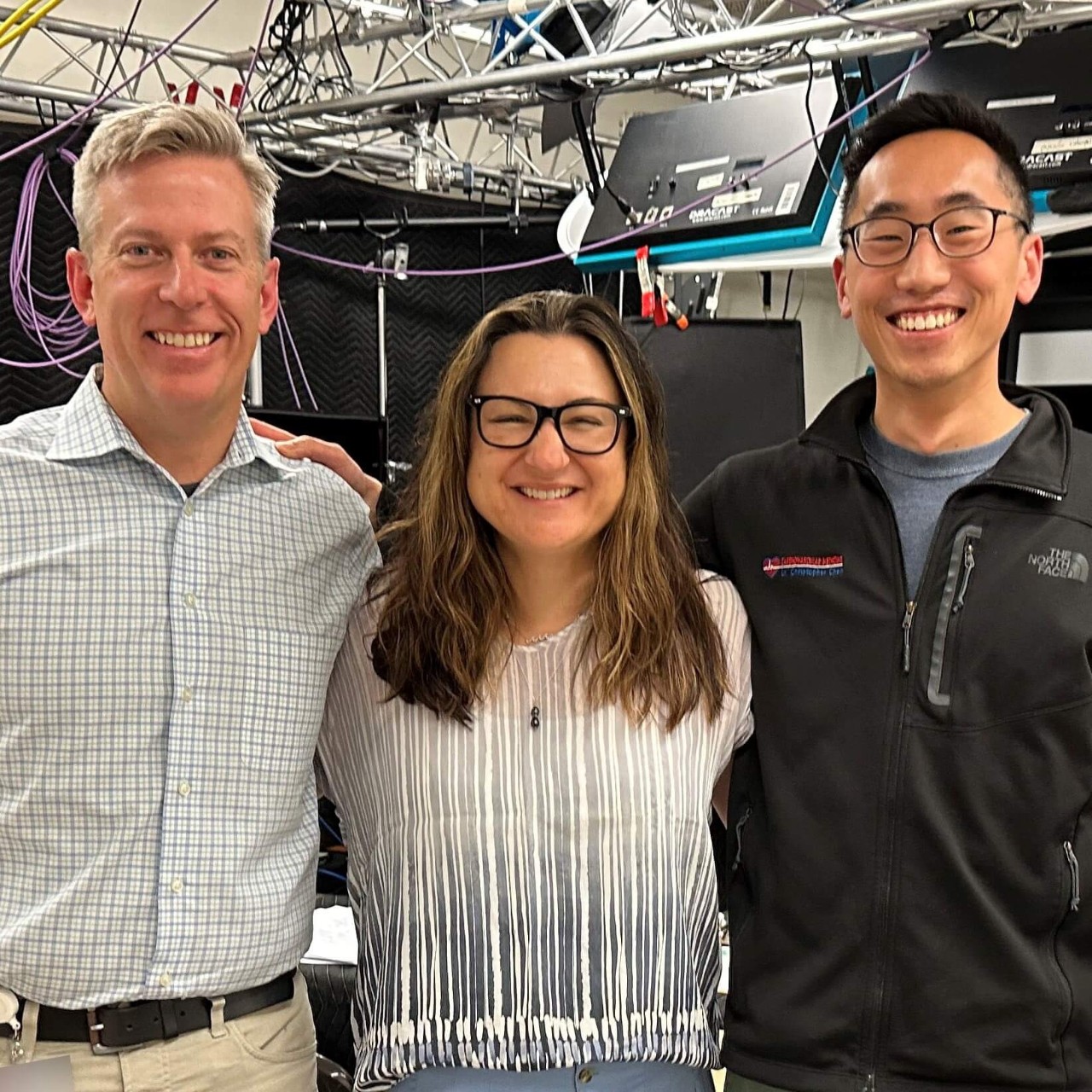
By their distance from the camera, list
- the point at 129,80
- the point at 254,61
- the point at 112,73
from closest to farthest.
Result: 1. the point at 129,80
2. the point at 254,61
3. the point at 112,73

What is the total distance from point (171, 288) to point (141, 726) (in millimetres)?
564

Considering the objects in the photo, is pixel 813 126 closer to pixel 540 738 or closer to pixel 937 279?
pixel 937 279

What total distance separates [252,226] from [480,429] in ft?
1.41

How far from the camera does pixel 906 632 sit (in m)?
1.67

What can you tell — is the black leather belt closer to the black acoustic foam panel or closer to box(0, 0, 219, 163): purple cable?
box(0, 0, 219, 163): purple cable

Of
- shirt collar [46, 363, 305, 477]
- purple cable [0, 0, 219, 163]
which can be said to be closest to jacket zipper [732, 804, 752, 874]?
shirt collar [46, 363, 305, 477]

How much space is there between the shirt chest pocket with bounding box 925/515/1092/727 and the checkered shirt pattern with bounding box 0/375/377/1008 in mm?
844

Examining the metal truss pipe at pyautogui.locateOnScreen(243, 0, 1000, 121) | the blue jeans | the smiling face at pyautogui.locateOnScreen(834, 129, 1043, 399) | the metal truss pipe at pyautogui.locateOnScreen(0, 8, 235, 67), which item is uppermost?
the metal truss pipe at pyautogui.locateOnScreen(0, 8, 235, 67)

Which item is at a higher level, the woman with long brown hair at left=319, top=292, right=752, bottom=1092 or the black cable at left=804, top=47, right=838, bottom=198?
the black cable at left=804, top=47, right=838, bottom=198

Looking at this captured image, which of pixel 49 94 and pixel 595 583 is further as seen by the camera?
pixel 49 94

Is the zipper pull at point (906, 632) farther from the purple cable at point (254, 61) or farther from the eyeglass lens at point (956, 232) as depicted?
the purple cable at point (254, 61)

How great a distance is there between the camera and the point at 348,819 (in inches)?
72.7

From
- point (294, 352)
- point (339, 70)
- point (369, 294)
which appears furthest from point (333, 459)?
point (369, 294)

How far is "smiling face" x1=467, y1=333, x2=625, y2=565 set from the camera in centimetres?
169
